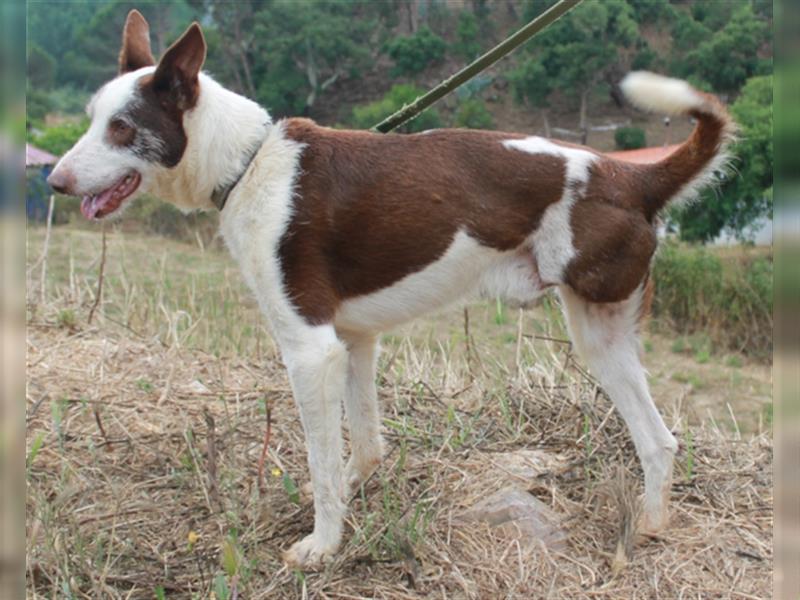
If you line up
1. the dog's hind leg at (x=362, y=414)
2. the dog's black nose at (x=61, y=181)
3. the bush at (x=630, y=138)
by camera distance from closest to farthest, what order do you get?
1. the dog's black nose at (x=61, y=181)
2. the dog's hind leg at (x=362, y=414)
3. the bush at (x=630, y=138)

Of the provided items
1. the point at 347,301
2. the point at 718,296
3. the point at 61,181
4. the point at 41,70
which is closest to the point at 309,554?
the point at 347,301

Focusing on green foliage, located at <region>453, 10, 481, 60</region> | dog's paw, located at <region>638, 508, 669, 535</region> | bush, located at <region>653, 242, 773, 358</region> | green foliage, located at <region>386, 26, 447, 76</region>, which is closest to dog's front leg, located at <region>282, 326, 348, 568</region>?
dog's paw, located at <region>638, 508, 669, 535</region>

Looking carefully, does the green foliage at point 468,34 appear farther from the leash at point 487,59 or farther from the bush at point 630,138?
the leash at point 487,59

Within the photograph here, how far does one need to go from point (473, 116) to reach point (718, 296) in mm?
4089

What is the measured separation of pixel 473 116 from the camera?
481 inches

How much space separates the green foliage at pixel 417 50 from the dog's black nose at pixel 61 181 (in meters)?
10.7

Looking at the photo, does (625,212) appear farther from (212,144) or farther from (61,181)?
(61,181)

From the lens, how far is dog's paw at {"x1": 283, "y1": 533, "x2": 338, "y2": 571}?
10.6ft

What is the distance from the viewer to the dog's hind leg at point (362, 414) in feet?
12.2

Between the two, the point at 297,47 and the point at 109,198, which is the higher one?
the point at 109,198

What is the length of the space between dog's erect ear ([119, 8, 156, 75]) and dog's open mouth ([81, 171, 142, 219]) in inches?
20.1

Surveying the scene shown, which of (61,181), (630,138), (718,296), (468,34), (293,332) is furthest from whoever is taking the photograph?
(468,34)

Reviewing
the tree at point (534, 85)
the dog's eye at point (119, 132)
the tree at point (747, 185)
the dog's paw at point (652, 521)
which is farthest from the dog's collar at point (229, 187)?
the tree at point (534, 85)

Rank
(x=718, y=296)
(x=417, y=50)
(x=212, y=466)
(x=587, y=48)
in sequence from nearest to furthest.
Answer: (x=212, y=466) → (x=587, y=48) → (x=718, y=296) → (x=417, y=50)
